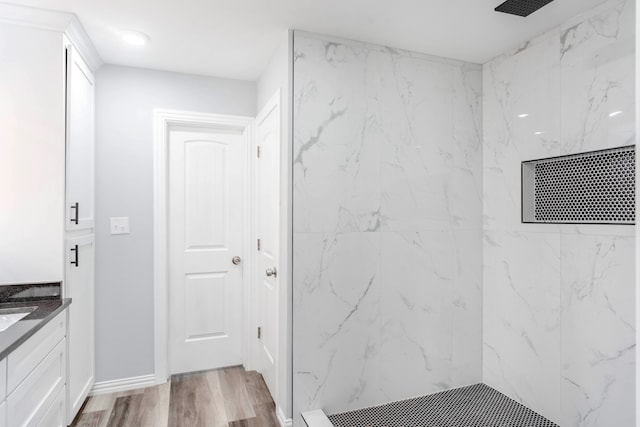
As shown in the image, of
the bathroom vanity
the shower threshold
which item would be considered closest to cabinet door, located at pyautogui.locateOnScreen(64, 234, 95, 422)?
the bathroom vanity

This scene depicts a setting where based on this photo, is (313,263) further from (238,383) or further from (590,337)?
(590,337)

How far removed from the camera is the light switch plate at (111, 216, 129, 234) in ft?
8.73

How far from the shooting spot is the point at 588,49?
78.0 inches

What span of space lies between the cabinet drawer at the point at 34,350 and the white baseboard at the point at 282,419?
51.2 inches

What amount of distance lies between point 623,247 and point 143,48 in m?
2.99

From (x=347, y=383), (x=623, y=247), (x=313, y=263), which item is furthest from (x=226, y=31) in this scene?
(x=623, y=247)

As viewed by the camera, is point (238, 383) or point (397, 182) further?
point (238, 383)

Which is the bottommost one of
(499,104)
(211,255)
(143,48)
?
(211,255)

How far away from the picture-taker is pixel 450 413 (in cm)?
226

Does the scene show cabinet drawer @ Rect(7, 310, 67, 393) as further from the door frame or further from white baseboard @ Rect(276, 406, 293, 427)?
white baseboard @ Rect(276, 406, 293, 427)

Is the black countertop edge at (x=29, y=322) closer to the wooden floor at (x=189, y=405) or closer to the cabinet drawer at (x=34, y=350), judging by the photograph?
the cabinet drawer at (x=34, y=350)

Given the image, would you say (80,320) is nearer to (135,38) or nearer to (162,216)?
(162,216)

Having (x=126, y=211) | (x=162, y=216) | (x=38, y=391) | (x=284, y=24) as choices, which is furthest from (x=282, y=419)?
(x=284, y=24)

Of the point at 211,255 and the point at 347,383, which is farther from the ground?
the point at 211,255
